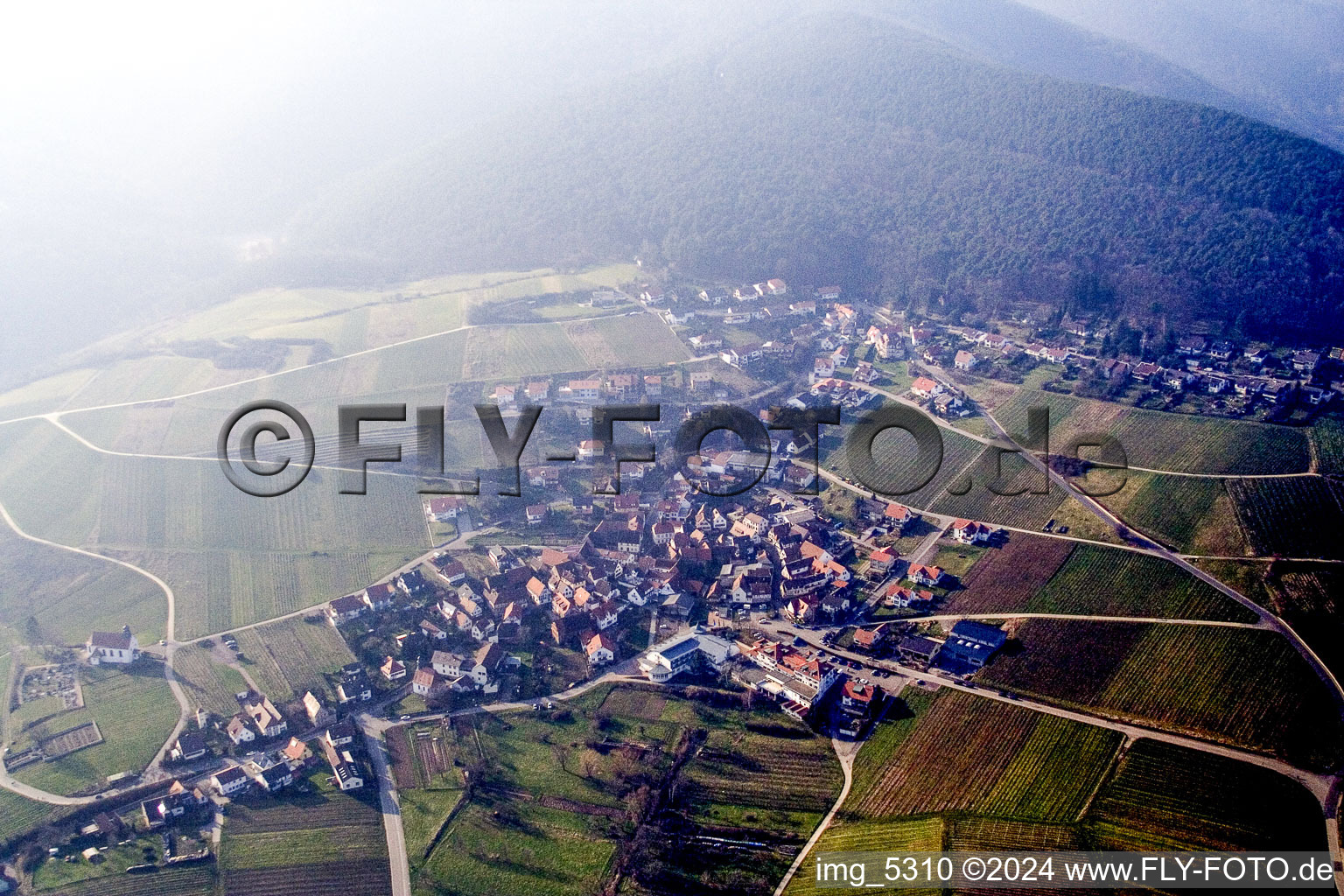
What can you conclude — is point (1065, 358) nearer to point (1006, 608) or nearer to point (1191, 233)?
point (1191, 233)

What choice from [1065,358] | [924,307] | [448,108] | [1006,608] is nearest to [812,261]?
[924,307]

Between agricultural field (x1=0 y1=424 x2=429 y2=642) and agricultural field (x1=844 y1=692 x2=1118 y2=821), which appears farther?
agricultural field (x1=0 y1=424 x2=429 y2=642)

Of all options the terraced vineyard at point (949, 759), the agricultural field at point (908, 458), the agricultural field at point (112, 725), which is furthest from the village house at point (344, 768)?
the agricultural field at point (908, 458)

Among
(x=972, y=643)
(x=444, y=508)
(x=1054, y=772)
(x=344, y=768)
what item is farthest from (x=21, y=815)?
(x=972, y=643)

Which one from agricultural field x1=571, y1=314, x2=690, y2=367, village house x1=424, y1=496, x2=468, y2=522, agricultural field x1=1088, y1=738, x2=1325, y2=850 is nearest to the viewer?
agricultural field x1=1088, y1=738, x2=1325, y2=850

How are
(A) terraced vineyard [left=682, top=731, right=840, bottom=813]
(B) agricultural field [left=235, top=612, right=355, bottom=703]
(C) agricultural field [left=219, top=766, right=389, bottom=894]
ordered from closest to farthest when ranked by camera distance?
(C) agricultural field [left=219, top=766, right=389, bottom=894]
(A) terraced vineyard [left=682, top=731, right=840, bottom=813]
(B) agricultural field [left=235, top=612, right=355, bottom=703]

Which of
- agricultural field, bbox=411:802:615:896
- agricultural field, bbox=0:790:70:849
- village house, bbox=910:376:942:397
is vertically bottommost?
agricultural field, bbox=0:790:70:849

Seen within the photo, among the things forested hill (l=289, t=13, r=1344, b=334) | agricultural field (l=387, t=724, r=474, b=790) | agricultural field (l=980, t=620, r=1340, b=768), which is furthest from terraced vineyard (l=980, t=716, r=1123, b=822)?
forested hill (l=289, t=13, r=1344, b=334)

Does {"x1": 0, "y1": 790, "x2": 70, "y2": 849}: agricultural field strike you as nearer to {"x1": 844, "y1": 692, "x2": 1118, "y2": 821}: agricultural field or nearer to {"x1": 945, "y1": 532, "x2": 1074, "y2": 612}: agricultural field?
{"x1": 844, "y1": 692, "x2": 1118, "y2": 821}: agricultural field
